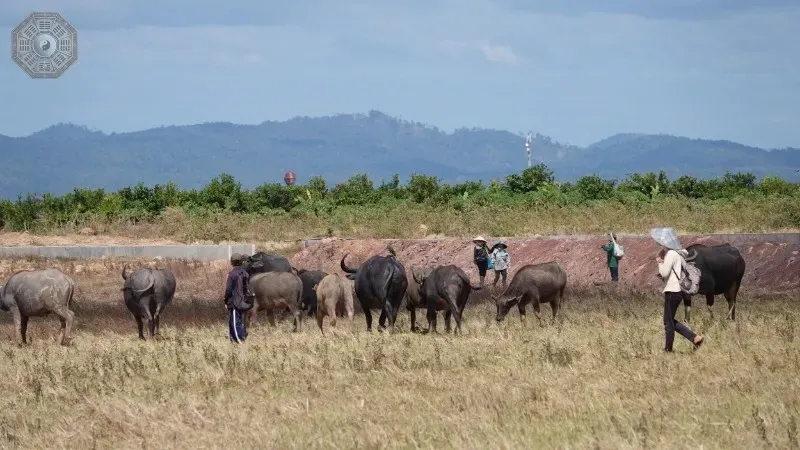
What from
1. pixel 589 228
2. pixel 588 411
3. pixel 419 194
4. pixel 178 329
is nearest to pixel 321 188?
pixel 419 194

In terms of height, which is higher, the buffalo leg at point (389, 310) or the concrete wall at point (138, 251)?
the buffalo leg at point (389, 310)

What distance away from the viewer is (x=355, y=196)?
56.1 m

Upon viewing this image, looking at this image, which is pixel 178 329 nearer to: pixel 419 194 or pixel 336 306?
pixel 336 306

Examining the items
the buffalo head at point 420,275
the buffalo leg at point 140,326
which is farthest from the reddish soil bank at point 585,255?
the buffalo leg at point 140,326

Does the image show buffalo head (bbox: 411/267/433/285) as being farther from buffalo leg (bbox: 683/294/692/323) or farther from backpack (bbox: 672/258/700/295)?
backpack (bbox: 672/258/700/295)

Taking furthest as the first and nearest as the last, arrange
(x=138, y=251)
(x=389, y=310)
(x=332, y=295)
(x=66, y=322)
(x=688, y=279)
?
(x=138, y=251) < (x=332, y=295) < (x=389, y=310) < (x=66, y=322) < (x=688, y=279)

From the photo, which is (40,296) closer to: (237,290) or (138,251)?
(237,290)

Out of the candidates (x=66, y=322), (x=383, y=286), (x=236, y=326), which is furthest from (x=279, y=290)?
(x=66, y=322)

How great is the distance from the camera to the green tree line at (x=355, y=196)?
5238 centimetres

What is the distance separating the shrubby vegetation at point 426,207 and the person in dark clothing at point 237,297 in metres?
22.2

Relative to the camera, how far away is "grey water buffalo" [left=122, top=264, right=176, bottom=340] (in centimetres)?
2289

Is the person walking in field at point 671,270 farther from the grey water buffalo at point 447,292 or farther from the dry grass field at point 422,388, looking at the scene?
→ the grey water buffalo at point 447,292

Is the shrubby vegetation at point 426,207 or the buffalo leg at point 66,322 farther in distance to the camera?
the shrubby vegetation at point 426,207

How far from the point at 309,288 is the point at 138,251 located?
18.6m
